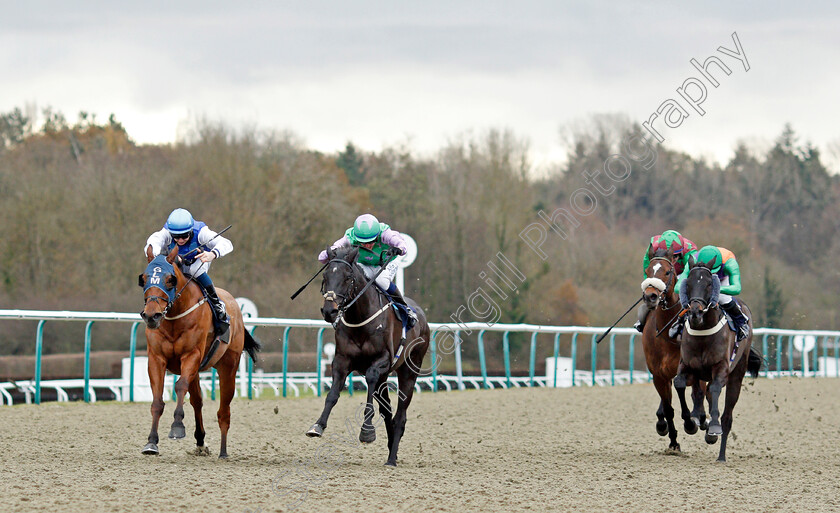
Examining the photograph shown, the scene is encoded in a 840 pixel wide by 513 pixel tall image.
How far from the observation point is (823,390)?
18109 millimetres

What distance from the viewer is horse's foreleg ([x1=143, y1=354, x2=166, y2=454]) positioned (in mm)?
7176

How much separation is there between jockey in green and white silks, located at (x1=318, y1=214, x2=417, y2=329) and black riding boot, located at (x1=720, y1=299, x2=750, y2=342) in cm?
274

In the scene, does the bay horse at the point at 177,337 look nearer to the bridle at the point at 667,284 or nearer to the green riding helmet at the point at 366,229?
the green riding helmet at the point at 366,229

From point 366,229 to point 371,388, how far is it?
3.88 feet

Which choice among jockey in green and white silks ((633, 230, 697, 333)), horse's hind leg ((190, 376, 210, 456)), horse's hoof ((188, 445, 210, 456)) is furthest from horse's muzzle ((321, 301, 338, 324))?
jockey in green and white silks ((633, 230, 697, 333))

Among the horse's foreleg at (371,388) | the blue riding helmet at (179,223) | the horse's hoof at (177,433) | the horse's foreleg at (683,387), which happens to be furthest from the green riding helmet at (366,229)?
the horse's foreleg at (683,387)

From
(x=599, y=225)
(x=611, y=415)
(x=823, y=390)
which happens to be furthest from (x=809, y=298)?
(x=611, y=415)

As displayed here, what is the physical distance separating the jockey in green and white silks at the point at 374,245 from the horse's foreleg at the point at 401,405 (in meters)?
0.42

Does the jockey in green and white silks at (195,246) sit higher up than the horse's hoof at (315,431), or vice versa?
the jockey in green and white silks at (195,246)

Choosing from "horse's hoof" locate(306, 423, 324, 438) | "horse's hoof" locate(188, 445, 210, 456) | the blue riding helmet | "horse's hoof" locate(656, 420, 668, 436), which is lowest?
"horse's hoof" locate(188, 445, 210, 456)

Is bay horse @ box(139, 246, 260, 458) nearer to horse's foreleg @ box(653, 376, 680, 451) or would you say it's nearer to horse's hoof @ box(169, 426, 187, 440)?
horse's hoof @ box(169, 426, 187, 440)

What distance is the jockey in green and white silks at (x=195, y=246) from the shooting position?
7844mm

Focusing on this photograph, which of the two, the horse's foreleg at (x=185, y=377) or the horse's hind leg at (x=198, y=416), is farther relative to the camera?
the horse's hind leg at (x=198, y=416)

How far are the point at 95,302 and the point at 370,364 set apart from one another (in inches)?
747
